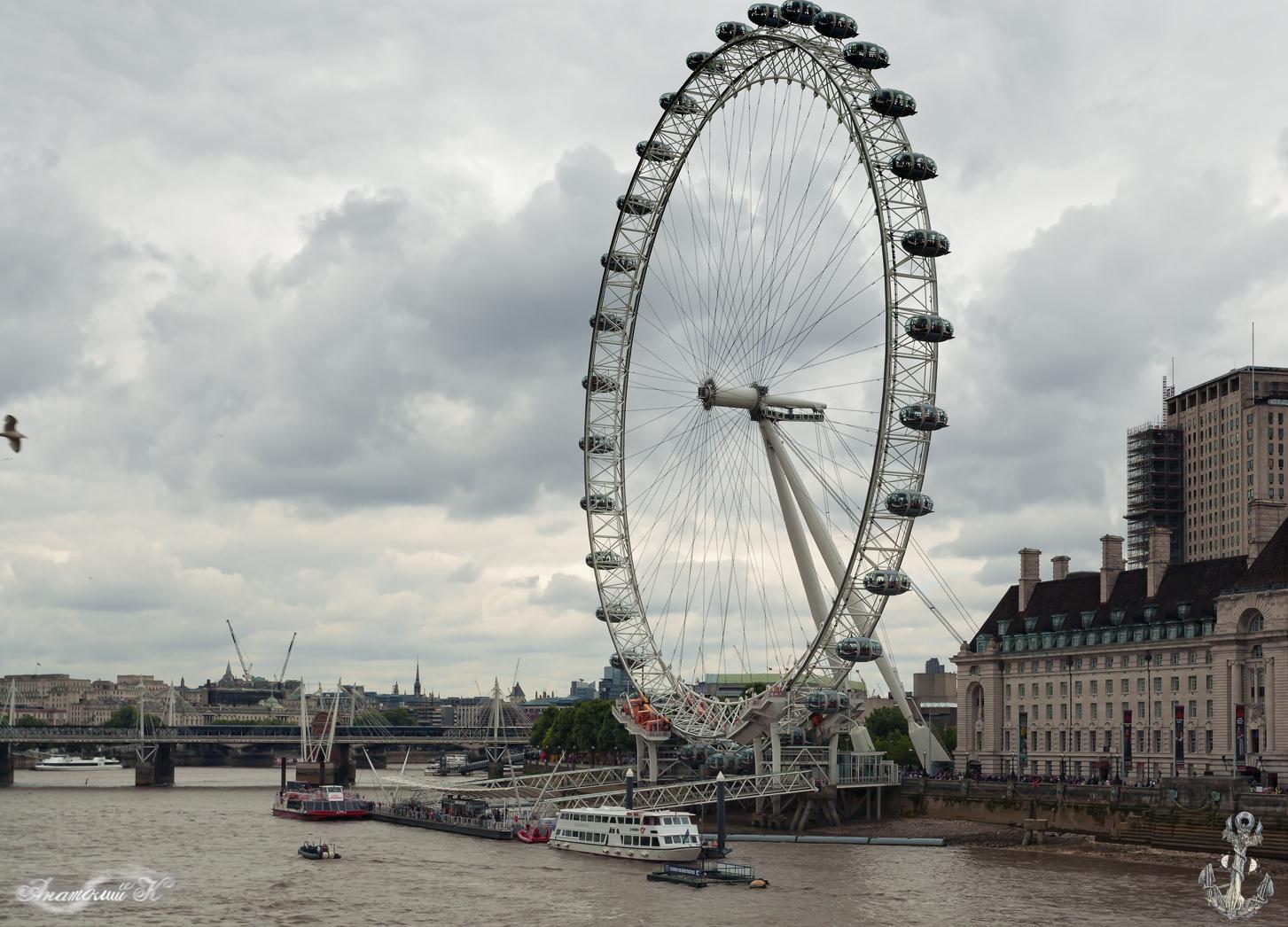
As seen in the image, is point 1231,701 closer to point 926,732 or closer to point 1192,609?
point 1192,609

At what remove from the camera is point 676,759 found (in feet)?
364

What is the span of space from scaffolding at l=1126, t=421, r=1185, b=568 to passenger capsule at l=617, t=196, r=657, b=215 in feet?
359

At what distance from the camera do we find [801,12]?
87.1m

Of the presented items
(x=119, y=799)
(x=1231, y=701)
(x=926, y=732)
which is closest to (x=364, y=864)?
(x=926, y=732)

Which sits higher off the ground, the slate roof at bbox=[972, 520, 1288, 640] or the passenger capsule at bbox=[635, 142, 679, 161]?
the passenger capsule at bbox=[635, 142, 679, 161]

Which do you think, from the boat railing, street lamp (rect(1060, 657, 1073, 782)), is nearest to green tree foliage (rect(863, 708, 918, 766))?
street lamp (rect(1060, 657, 1073, 782))

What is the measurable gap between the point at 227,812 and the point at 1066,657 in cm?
6051

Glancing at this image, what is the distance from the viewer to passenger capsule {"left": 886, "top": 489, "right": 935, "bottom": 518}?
276 ft

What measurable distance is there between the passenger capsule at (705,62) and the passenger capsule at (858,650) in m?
34.3

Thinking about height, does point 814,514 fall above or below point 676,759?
above

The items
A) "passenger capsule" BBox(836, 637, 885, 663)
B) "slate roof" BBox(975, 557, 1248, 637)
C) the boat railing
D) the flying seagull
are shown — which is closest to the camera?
the flying seagull

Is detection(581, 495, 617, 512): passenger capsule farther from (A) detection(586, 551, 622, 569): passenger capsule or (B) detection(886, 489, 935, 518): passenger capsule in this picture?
(B) detection(886, 489, 935, 518): passenger capsule

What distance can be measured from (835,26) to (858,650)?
3221 centimetres

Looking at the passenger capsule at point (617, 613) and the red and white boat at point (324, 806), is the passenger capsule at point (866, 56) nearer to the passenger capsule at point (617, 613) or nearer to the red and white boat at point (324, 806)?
the passenger capsule at point (617, 613)
